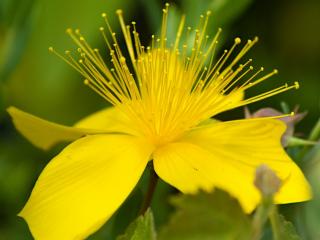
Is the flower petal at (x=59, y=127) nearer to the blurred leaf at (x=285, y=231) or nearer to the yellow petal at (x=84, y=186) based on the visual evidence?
the yellow petal at (x=84, y=186)

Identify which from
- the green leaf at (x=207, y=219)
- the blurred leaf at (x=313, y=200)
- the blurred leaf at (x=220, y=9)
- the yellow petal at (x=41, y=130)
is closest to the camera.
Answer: the green leaf at (x=207, y=219)

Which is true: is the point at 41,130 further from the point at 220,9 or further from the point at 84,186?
the point at 220,9

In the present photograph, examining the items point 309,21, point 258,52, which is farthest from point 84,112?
point 309,21

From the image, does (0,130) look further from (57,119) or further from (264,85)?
(264,85)

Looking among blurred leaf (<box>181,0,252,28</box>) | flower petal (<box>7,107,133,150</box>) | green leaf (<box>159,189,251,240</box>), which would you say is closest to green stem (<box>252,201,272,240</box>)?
green leaf (<box>159,189,251,240</box>)

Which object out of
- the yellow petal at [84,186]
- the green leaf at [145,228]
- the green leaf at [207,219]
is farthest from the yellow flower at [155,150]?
the green leaf at [207,219]

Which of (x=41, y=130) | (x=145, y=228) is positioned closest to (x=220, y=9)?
(x=41, y=130)
